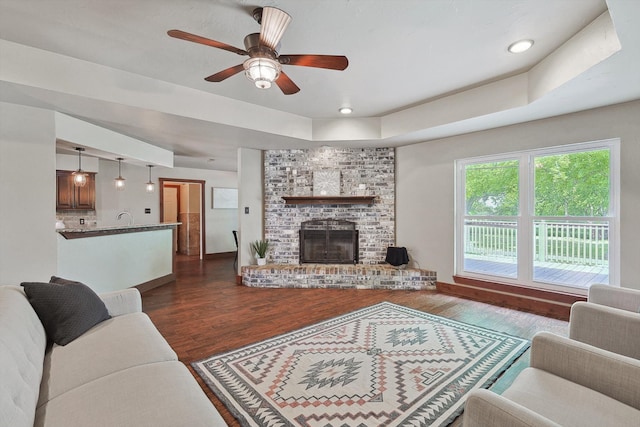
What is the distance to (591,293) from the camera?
233cm

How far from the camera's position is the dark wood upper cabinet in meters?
5.41

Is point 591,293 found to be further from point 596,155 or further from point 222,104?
point 222,104

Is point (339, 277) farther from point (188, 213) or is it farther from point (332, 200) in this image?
point (188, 213)

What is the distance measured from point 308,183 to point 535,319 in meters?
3.72

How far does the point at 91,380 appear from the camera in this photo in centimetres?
140

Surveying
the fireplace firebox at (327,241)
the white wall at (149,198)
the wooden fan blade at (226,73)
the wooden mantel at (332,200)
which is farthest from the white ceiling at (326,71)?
the white wall at (149,198)

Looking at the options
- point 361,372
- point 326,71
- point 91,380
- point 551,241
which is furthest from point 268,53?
point 551,241

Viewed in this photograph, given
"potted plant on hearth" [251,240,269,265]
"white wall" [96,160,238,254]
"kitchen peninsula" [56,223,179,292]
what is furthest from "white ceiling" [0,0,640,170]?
"white wall" [96,160,238,254]

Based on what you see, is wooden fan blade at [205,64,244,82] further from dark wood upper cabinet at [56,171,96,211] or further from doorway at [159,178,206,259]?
doorway at [159,178,206,259]

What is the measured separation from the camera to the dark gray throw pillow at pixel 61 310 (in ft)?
5.89

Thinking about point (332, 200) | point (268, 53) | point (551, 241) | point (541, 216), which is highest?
point (268, 53)

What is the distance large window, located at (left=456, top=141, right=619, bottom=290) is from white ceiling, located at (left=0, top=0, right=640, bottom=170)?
602mm

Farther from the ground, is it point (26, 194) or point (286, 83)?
point (286, 83)

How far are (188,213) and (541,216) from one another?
7.93 m
